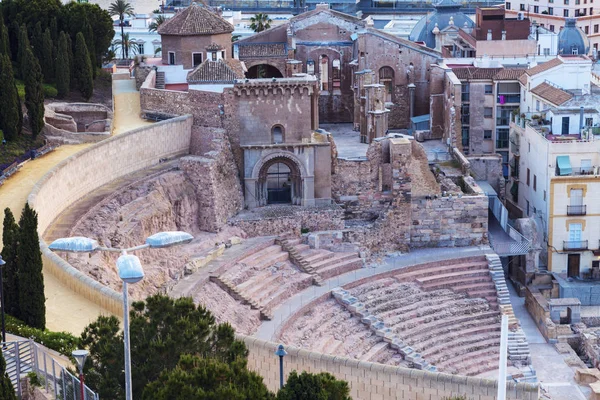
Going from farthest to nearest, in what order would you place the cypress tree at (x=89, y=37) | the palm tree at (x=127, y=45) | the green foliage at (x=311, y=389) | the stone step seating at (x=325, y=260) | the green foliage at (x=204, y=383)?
the palm tree at (x=127, y=45) < the cypress tree at (x=89, y=37) < the stone step seating at (x=325, y=260) < the green foliage at (x=311, y=389) < the green foliage at (x=204, y=383)

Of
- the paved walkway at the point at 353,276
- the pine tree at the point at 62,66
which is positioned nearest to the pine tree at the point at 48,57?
the pine tree at the point at 62,66

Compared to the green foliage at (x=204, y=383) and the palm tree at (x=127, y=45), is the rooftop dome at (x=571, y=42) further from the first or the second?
the green foliage at (x=204, y=383)

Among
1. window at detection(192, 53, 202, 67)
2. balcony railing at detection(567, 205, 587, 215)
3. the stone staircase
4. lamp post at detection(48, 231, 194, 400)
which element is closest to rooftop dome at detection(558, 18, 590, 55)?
balcony railing at detection(567, 205, 587, 215)

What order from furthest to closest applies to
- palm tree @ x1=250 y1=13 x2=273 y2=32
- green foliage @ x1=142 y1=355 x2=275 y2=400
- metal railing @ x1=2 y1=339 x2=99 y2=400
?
palm tree @ x1=250 y1=13 x2=273 y2=32 → metal railing @ x1=2 y1=339 x2=99 y2=400 → green foliage @ x1=142 y1=355 x2=275 y2=400

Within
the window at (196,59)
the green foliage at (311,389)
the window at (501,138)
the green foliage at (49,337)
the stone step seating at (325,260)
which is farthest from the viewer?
the window at (501,138)

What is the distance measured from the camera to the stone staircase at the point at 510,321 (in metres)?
58.1

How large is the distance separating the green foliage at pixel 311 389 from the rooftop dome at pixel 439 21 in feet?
188

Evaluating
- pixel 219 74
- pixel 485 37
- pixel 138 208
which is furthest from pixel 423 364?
pixel 485 37

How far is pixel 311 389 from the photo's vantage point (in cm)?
3397

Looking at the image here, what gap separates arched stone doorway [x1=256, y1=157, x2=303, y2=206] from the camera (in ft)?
221

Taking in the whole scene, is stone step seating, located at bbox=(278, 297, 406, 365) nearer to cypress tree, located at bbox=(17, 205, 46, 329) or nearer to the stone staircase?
the stone staircase

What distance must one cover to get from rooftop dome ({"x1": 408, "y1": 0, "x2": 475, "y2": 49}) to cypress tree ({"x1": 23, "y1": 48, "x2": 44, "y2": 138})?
32.9 metres

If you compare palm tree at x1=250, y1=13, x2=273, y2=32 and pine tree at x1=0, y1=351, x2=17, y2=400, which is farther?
palm tree at x1=250, y1=13, x2=273, y2=32

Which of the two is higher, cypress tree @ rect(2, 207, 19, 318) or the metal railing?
cypress tree @ rect(2, 207, 19, 318)
